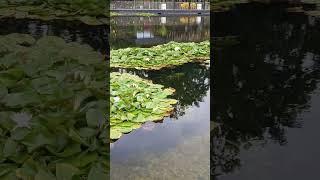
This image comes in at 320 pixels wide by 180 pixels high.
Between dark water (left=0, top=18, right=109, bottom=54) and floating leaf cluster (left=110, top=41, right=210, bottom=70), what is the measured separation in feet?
0.89

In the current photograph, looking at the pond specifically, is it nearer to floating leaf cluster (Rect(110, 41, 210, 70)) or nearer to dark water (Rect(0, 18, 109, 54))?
floating leaf cluster (Rect(110, 41, 210, 70))

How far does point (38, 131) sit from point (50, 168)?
0.97 ft

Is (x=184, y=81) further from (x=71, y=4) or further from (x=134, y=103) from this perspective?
(x=71, y=4)

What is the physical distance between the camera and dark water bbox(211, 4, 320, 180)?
100 inches

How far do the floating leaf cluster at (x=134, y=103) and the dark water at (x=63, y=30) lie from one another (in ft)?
3.60

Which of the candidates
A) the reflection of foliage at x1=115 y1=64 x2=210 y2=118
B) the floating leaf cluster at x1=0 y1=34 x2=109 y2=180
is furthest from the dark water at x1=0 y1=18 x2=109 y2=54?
the floating leaf cluster at x1=0 y1=34 x2=109 y2=180

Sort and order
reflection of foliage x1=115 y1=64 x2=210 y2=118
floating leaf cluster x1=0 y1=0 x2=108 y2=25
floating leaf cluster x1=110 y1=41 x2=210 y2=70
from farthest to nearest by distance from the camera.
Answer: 1. floating leaf cluster x1=0 y1=0 x2=108 y2=25
2. floating leaf cluster x1=110 y1=41 x2=210 y2=70
3. reflection of foliage x1=115 y1=64 x2=210 y2=118

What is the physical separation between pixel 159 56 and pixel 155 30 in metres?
2.99

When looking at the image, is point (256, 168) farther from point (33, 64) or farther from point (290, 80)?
point (33, 64)

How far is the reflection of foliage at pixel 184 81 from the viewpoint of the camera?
3987 mm

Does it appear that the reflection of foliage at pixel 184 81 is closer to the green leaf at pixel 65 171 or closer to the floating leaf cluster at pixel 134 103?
the floating leaf cluster at pixel 134 103

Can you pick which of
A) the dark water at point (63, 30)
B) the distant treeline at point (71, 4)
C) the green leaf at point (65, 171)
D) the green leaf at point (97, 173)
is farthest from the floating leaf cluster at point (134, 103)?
the distant treeline at point (71, 4)

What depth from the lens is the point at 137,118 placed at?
133 inches

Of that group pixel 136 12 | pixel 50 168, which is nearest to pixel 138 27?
pixel 136 12
